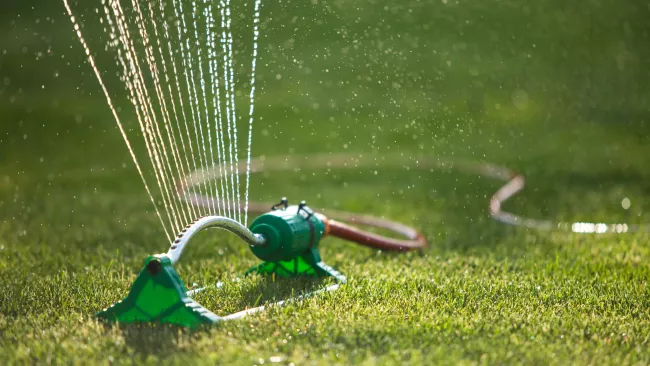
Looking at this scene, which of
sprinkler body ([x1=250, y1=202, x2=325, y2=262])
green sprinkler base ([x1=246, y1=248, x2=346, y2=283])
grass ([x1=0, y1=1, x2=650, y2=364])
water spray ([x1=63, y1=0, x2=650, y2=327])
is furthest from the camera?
green sprinkler base ([x1=246, y1=248, x2=346, y2=283])

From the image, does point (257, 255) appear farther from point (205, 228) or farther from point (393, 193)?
point (393, 193)

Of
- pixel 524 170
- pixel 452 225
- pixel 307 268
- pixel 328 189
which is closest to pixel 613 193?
pixel 524 170

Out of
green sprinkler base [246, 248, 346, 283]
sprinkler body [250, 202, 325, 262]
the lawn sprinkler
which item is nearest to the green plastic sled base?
the lawn sprinkler

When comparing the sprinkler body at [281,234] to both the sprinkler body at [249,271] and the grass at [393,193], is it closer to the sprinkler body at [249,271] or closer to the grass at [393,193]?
the sprinkler body at [249,271]

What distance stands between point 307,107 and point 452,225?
4.89 meters

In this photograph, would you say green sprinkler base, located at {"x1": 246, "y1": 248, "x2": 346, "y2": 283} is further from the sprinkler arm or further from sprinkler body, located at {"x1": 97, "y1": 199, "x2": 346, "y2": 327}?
the sprinkler arm

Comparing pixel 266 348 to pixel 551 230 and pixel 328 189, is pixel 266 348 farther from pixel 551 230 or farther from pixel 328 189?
pixel 328 189

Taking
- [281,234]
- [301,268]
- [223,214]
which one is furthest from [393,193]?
[281,234]

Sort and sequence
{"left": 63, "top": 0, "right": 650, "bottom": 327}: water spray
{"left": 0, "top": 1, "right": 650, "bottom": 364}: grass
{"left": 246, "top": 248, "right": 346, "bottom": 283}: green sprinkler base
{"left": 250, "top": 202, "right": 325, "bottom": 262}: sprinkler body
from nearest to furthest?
{"left": 0, "top": 1, "right": 650, "bottom": 364}: grass, {"left": 63, "top": 0, "right": 650, "bottom": 327}: water spray, {"left": 250, "top": 202, "right": 325, "bottom": 262}: sprinkler body, {"left": 246, "top": 248, "right": 346, "bottom": 283}: green sprinkler base

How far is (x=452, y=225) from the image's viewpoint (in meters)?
5.22

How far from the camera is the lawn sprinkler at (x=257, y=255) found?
296 cm

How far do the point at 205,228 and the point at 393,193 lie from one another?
3181 mm

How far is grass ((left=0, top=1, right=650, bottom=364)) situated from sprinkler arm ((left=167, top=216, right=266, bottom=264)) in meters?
0.22

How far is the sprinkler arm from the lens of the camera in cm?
304
